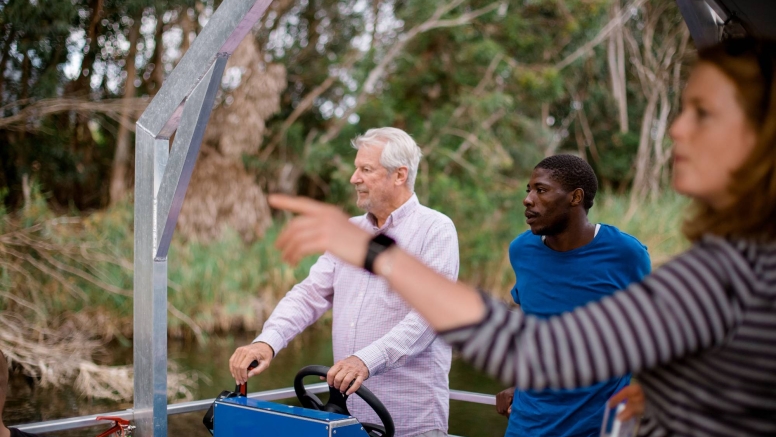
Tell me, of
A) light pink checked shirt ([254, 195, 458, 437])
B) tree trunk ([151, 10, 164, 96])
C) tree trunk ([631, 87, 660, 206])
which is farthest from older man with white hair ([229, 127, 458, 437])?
tree trunk ([631, 87, 660, 206])

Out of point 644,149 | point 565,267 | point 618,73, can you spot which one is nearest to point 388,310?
point 565,267

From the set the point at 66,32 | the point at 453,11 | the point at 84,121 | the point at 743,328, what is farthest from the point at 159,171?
the point at 453,11

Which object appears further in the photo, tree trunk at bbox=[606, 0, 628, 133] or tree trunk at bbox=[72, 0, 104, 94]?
tree trunk at bbox=[606, 0, 628, 133]

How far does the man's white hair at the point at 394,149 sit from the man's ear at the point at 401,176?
12 millimetres

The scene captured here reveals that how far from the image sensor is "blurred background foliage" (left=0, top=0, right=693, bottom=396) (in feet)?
26.1

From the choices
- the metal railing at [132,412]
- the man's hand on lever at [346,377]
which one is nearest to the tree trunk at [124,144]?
the metal railing at [132,412]

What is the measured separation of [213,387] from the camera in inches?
296

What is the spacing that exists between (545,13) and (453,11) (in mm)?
2133

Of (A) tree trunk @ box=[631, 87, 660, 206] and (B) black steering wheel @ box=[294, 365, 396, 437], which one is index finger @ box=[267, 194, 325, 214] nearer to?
(B) black steering wheel @ box=[294, 365, 396, 437]

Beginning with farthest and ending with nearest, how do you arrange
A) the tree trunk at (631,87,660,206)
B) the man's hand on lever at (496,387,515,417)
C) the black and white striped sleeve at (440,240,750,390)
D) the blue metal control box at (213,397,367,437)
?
the tree trunk at (631,87,660,206) → the man's hand on lever at (496,387,515,417) → the blue metal control box at (213,397,367,437) → the black and white striped sleeve at (440,240,750,390)

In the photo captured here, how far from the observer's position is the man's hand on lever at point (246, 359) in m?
2.19

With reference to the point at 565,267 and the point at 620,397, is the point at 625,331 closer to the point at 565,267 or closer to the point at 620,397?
the point at 620,397

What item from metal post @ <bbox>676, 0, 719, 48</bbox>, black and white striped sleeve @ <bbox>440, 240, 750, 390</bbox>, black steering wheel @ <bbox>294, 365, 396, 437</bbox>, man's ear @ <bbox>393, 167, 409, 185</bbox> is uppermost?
metal post @ <bbox>676, 0, 719, 48</bbox>

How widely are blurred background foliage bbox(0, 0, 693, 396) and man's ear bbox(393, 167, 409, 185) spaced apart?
4517mm
